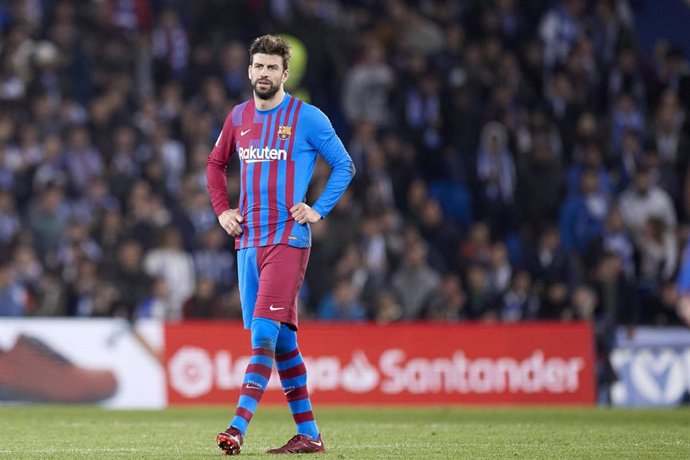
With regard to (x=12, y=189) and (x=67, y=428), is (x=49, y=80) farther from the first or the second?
(x=67, y=428)

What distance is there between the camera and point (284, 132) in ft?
29.9

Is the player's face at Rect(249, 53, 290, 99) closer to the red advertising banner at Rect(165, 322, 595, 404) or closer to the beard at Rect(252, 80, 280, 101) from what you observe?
the beard at Rect(252, 80, 280, 101)

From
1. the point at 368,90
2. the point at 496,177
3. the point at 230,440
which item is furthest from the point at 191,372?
the point at 230,440

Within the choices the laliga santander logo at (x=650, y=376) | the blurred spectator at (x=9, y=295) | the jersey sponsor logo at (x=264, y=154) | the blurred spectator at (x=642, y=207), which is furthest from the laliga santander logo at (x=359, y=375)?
the jersey sponsor logo at (x=264, y=154)

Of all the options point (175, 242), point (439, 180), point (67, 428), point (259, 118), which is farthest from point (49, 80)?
point (259, 118)

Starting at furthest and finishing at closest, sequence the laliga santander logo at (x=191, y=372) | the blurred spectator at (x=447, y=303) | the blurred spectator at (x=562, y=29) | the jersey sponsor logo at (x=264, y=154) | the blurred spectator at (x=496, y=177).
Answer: the blurred spectator at (x=562, y=29), the blurred spectator at (x=496, y=177), the blurred spectator at (x=447, y=303), the laliga santander logo at (x=191, y=372), the jersey sponsor logo at (x=264, y=154)

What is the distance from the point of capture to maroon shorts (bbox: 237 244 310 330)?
29.1ft

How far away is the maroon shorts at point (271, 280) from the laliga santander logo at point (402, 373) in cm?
785

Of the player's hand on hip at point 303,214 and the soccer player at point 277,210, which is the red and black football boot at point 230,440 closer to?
the soccer player at point 277,210

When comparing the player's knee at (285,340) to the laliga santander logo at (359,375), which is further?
the laliga santander logo at (359,375)

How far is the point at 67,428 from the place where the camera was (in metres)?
11.9

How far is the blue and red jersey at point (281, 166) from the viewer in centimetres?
907

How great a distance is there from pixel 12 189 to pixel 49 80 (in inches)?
77.1

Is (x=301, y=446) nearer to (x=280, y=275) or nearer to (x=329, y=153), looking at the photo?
(x=280, y=275)
